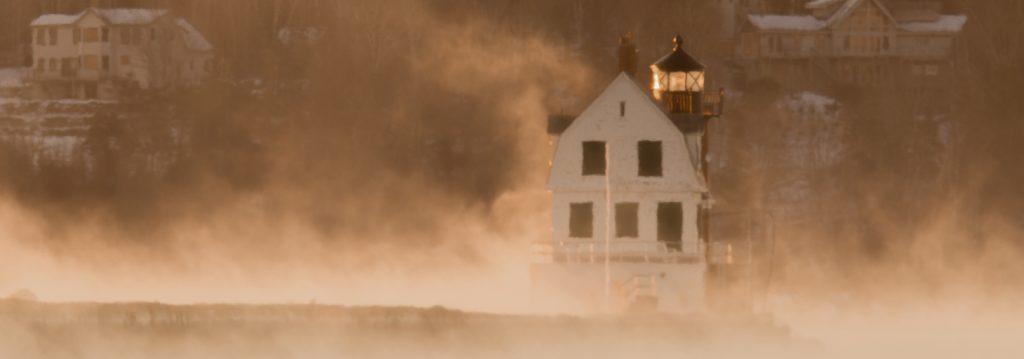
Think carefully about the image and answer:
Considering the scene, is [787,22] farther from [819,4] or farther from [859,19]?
[819,4]

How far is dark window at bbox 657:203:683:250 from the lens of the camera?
181ft

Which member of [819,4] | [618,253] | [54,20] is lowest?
[618,253]

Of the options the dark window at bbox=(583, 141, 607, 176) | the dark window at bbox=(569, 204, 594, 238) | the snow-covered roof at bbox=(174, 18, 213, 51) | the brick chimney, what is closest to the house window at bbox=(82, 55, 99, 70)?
the snow-covered roof at bbox=(174, 18, 213, 51)

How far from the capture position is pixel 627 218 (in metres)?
Answer: 55.4

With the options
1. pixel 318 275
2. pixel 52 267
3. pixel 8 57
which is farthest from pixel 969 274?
pixel 8 57

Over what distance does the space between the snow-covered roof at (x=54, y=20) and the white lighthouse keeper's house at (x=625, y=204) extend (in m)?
82.6

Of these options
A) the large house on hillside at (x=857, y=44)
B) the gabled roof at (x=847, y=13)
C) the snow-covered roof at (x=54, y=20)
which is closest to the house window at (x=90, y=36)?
the snow-covered roof at (x=54, y=20)

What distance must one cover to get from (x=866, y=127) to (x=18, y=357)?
268 ft

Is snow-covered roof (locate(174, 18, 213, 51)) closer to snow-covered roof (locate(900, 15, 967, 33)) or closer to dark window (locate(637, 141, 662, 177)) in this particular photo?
snow-covered roof (locate(900, 15, 967, 33))

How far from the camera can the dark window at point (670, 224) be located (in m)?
55.3

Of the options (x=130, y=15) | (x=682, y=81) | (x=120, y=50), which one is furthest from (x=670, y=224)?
(x=130, y=15)

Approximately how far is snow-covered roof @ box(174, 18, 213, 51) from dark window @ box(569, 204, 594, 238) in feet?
268

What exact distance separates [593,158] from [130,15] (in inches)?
3284

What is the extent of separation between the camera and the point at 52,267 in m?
81.8
